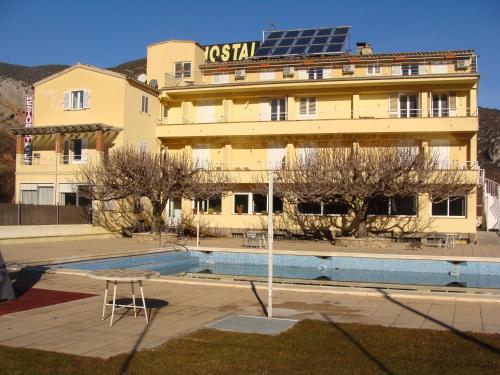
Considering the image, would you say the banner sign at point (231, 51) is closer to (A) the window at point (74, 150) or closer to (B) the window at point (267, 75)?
(B) the window at point (267, 75)

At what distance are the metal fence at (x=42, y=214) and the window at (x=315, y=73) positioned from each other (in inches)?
679

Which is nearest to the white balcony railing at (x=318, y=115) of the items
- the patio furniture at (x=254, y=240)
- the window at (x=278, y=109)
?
the window at (x=278, y=109)

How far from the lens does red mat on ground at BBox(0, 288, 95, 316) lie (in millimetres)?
9984

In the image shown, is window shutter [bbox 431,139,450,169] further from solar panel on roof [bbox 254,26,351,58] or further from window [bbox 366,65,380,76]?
solar panel on roof [bbox 254,26,351,58]

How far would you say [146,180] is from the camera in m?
27.9

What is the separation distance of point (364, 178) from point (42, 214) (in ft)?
55.8

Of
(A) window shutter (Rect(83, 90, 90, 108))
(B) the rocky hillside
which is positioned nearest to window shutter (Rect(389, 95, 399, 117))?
(A) window shutter (Rect(83, 90, 90, 108))

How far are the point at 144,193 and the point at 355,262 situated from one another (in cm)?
1191

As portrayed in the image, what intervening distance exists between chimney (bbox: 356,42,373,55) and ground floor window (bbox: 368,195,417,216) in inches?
502

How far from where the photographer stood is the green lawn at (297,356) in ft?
20.3

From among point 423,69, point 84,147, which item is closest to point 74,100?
point 84,147

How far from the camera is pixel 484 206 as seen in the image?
140ft

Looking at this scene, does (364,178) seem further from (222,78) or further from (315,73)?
(222,78)

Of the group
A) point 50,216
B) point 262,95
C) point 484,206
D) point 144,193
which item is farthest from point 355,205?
point 484,206
